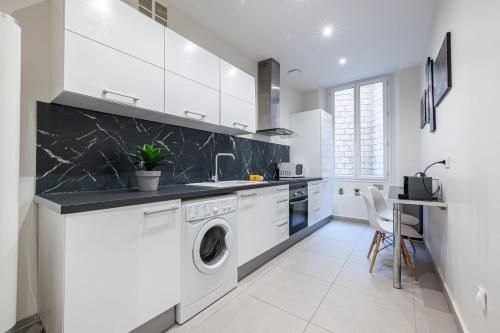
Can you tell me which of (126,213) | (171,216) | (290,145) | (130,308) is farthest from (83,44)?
(290,145)

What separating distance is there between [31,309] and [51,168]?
91cm

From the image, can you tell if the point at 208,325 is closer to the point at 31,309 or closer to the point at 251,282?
the point at 251,282

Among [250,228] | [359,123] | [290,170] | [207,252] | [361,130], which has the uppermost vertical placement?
[359,123]

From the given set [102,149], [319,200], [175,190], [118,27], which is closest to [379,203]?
[319,200]

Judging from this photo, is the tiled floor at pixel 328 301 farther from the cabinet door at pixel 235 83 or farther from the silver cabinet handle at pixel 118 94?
the cabinet door at pixel 235 83

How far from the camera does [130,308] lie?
122cm

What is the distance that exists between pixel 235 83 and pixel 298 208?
6.03 ft

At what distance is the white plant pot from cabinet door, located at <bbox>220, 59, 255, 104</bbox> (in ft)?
3.85

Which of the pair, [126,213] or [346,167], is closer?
[126,213]

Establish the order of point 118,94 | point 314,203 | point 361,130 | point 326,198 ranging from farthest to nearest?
point 361,130 < point 326,198 < point 314,203 < point 118,94

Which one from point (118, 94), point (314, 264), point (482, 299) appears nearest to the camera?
point (482, 299)

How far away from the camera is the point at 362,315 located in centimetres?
156

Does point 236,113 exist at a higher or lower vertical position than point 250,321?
higher

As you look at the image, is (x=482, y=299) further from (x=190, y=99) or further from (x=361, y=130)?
(x=361, y=130)
